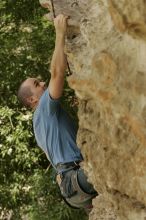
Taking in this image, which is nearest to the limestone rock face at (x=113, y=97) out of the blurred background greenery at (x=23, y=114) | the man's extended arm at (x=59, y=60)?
the man's extended arm at (x=59, y=60)

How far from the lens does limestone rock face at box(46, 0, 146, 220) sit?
3799 mm

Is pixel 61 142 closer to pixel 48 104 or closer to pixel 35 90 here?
pixel 48 104

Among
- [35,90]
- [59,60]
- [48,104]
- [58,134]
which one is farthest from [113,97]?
[35,90]

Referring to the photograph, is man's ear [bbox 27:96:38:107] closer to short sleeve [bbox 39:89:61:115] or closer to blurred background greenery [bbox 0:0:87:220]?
short sleeve [bbox 39:89:61:115]

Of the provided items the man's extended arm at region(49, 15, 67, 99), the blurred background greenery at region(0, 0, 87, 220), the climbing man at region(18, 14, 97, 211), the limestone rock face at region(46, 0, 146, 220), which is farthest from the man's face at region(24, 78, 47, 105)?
the blurred background greenery at region(0, 0, 87, 220)

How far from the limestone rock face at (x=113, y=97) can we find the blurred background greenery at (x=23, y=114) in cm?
364

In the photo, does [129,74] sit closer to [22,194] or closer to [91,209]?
[91,209]

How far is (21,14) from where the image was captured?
9.03 m

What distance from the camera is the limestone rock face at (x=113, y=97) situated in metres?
3.80

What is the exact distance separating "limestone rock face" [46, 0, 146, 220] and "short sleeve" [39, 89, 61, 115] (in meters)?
0.45

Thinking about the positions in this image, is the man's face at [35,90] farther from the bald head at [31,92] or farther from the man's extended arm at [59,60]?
the man's extended arm at [59,60]

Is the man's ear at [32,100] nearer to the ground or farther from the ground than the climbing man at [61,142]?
farther from the ground

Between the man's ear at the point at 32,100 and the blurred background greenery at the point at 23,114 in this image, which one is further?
the blurred background greenery at the point at 23,114

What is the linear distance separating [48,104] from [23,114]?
371 centimetres
